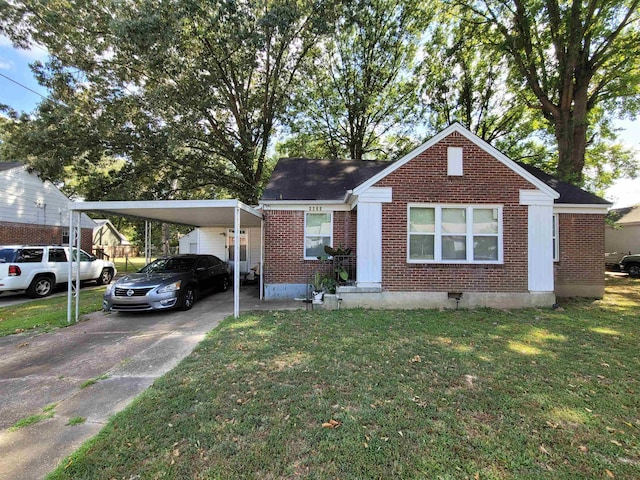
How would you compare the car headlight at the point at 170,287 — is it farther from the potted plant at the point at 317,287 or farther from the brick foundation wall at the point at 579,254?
the brick foundation wall at the point at 579,254

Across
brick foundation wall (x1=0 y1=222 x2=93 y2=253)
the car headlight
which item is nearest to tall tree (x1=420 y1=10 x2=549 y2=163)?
the car headlight

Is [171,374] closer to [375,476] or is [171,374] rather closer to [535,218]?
[375,476]

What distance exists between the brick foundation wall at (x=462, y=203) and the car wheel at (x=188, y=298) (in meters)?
5.44

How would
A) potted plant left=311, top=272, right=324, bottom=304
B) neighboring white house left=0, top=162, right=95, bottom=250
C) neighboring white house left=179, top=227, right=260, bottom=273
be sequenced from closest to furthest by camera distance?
potted plant left=311, top=272, right=324, bottom=304, neighboring white house left=0, top=162, right=95, bottom=250, neighboring white house left=179, top=227, right=260, bottom=273

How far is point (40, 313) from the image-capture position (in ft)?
26.7

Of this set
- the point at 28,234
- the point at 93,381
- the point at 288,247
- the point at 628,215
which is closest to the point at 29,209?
the point at 28,234

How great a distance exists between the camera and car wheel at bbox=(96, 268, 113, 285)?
13766 millimetres

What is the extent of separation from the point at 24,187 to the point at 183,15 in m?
11.8

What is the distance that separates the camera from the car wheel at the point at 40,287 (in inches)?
416

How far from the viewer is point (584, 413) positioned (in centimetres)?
318

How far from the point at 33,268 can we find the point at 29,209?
7159 millimetres

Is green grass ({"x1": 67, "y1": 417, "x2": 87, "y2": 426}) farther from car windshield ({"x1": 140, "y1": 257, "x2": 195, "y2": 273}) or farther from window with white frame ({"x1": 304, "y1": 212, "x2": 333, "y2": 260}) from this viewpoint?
window with white frame ({"x1": 304, "y1": 212, "x2": 333, "y2": 260})

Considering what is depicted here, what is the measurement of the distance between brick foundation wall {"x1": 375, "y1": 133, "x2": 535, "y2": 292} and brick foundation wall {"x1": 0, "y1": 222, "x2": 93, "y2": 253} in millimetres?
17380

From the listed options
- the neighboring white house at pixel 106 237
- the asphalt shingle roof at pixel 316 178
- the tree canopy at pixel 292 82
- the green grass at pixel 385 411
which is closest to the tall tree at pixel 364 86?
the tree canopy at pixel 292 82
